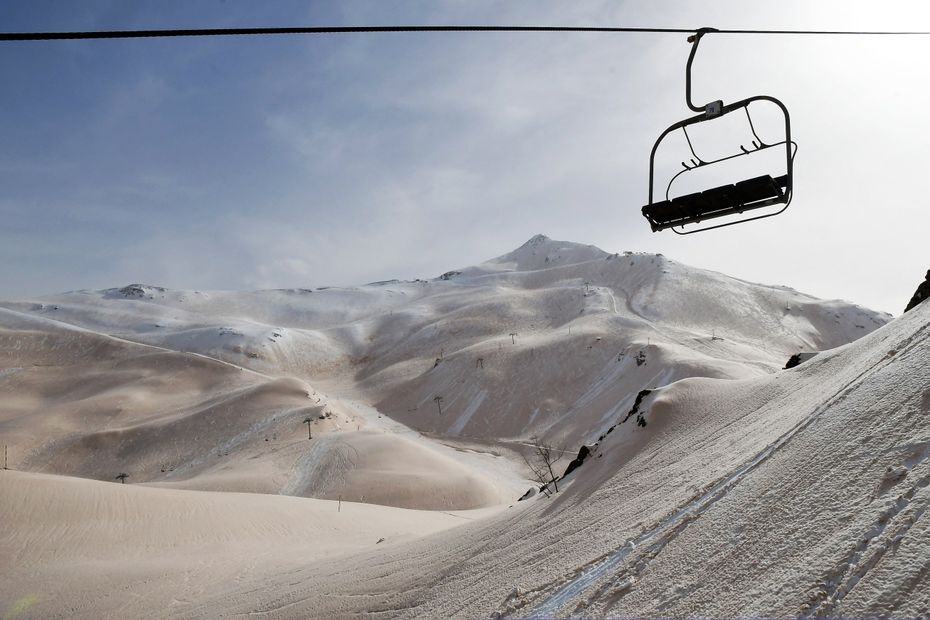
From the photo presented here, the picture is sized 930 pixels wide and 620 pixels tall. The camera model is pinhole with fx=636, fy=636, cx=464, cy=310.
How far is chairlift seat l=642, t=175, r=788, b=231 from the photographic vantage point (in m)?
5.27

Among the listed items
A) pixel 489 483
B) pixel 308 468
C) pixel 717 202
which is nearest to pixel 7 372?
pixel 308 468

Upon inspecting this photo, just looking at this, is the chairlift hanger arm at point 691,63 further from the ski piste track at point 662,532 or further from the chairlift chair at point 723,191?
the ski piste track at point 662,532

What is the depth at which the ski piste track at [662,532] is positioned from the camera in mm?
4977

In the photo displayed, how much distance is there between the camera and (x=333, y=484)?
2772cm

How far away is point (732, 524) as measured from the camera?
15.5 feet

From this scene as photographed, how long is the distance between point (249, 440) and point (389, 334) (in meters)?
44.9

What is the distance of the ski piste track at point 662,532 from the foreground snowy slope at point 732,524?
2cm

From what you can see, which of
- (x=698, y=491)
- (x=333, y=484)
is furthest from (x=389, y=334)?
(x=698, y=491)

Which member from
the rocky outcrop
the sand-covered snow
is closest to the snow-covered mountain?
the sand-covered snow

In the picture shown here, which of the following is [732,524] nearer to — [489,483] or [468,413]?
[489,483]

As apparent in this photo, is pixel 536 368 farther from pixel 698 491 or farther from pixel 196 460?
pixel 698 491

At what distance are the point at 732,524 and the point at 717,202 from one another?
264cm

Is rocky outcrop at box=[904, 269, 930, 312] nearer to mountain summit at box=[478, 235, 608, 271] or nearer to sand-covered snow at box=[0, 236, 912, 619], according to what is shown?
sand-covered snow at box=[0, 236, 912, 619]

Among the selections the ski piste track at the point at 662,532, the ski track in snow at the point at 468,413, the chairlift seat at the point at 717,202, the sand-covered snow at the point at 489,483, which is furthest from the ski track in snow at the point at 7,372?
the chairlift seat at the point at 717,202
